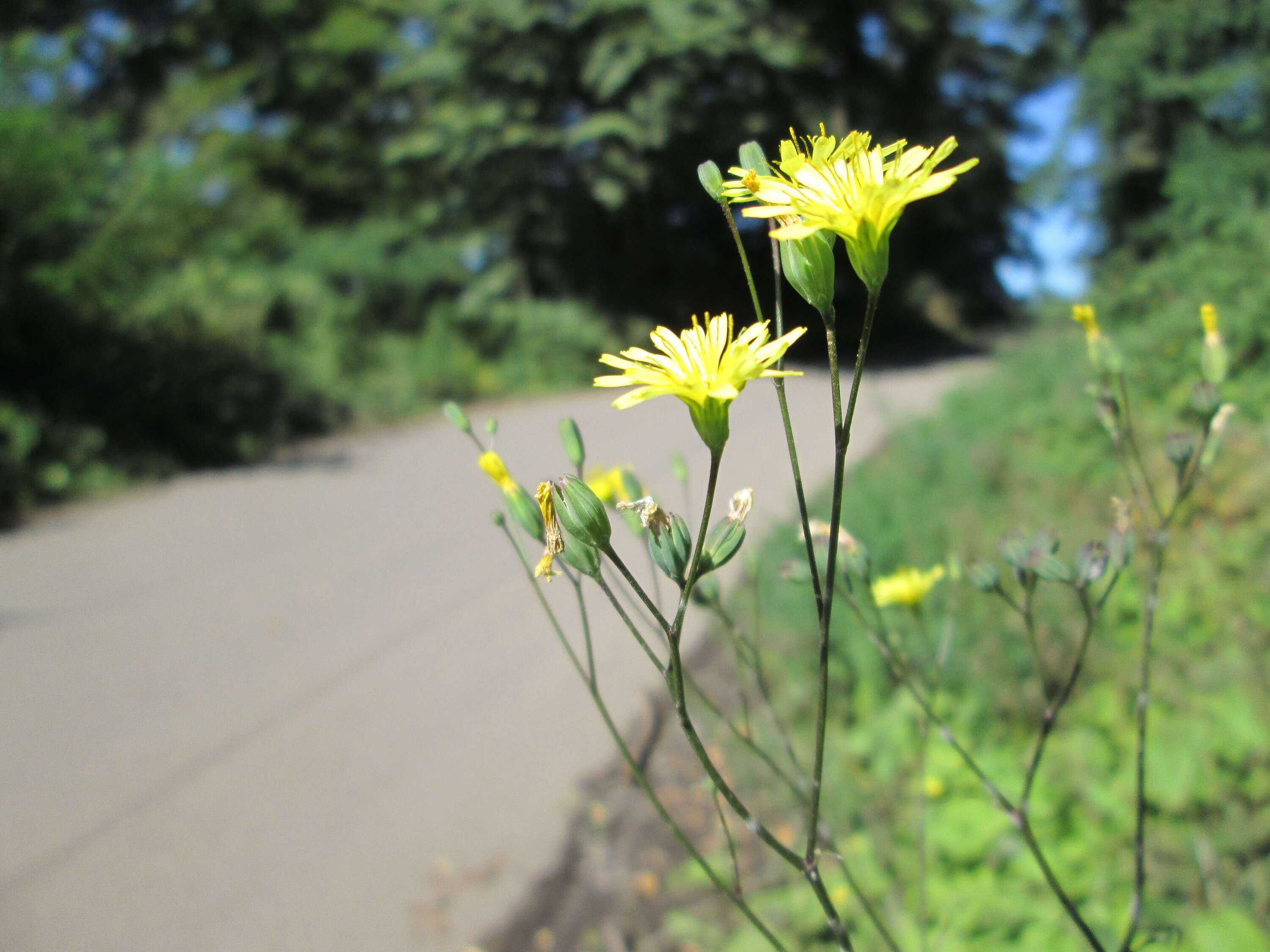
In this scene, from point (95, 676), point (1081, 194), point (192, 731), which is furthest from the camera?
→ point (1081, 194)

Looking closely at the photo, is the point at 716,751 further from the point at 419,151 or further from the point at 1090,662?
the point at 419,151

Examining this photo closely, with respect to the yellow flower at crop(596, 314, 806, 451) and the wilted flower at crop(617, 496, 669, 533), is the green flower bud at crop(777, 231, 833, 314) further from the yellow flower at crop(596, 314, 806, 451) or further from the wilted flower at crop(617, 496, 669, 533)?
the wilted flower at crop(617, 496, 669, 533)

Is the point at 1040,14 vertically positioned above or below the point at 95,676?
above

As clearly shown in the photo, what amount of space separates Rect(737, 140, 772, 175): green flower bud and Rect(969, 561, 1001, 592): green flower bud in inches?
23.5

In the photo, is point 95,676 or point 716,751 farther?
point 95,676

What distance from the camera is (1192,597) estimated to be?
2777mm

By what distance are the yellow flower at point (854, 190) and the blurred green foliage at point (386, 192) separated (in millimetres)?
7784

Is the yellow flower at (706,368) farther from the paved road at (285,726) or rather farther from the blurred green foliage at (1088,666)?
the paved road at (285,726)

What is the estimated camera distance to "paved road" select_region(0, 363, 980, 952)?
8.23 ft

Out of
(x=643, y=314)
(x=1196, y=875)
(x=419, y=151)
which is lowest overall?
(x=1196, y=875)

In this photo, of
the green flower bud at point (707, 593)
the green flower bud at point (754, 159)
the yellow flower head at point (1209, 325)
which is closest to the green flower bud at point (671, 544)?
the green flower bud at point (707, 593)

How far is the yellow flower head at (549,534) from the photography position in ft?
2.78

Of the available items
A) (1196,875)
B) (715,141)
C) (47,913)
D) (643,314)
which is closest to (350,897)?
(47,913)

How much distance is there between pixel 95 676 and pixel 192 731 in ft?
2.79
